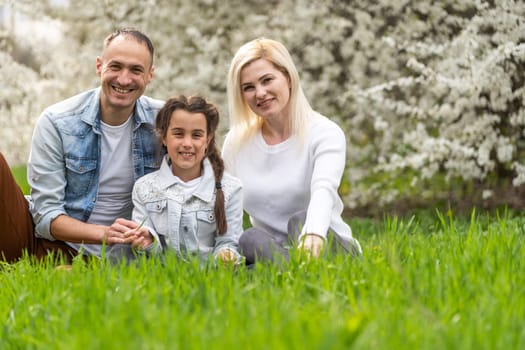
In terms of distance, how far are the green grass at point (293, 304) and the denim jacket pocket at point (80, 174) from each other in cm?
112

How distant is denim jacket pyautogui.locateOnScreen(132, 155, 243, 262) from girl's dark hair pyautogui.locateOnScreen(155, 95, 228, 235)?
38mm

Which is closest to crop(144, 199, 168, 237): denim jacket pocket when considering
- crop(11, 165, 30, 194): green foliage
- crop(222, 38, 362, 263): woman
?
crop(222, 38, 362, 263): woman

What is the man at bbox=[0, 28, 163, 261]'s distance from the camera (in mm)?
4023

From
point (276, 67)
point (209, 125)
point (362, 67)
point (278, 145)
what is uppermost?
point (276, 67)

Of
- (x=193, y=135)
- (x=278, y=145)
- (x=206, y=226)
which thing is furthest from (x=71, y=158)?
(x=278, y=145)

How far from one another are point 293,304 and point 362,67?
6.86 metres

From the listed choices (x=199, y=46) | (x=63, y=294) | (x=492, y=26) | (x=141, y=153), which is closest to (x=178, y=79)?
(x=199, y=46)

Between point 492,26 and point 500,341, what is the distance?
20.1 feet

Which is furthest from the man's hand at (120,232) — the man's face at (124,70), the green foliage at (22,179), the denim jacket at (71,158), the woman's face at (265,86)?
the green foliage at (22,179)

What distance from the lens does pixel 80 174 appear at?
4.16 metres

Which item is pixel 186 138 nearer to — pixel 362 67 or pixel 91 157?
pixel 91 157

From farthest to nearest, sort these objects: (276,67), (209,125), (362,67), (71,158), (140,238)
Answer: (362,67) → (71,158) → (276,67) → (209,125) → (140,238)

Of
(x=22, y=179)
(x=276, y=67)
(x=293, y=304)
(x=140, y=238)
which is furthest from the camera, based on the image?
(x=22, y=179)

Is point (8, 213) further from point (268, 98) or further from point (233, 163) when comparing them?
point (268, 98)
